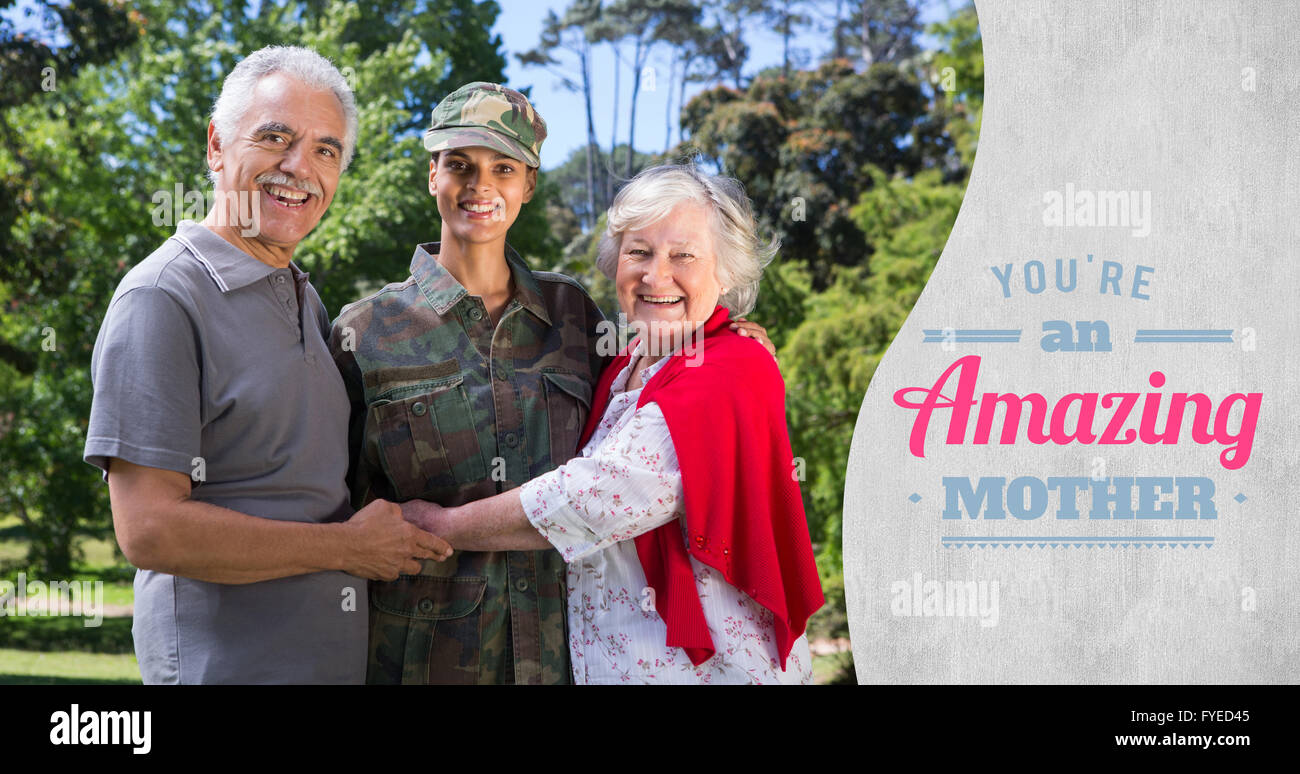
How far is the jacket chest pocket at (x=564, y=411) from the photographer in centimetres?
290

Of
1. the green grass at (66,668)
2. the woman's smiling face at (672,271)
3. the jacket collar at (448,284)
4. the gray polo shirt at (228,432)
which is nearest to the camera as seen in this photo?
the gray polo shirt at (228,432)

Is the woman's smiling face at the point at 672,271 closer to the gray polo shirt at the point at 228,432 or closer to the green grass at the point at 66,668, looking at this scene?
the gray polo shirt at the point at 228,432

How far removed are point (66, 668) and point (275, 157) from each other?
15328mm

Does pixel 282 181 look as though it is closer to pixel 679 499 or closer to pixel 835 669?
pixel 679 499

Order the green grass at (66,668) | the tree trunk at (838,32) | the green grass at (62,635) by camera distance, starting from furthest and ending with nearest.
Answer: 1. the tree trunk at (838,32)
2. the green grass at (62,635)
3. the green grass at (66,668)

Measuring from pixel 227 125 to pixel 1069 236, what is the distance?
4529 mm

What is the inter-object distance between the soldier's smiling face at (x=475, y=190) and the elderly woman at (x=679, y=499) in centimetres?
28

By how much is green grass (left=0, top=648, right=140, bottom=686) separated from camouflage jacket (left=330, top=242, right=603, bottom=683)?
12420 mm

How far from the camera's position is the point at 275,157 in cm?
258

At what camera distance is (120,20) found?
12453 millimetres

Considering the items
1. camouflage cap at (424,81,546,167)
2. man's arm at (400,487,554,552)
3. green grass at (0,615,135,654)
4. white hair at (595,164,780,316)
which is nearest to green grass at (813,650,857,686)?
white hair at (595,164,780,316)

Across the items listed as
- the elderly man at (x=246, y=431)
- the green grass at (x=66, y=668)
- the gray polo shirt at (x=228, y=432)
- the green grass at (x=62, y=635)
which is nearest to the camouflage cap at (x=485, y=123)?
the elderly man at (x=246, y=431)

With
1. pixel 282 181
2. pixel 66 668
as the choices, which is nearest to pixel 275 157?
pixel 282 181

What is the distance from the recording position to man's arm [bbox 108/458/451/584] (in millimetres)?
2303
